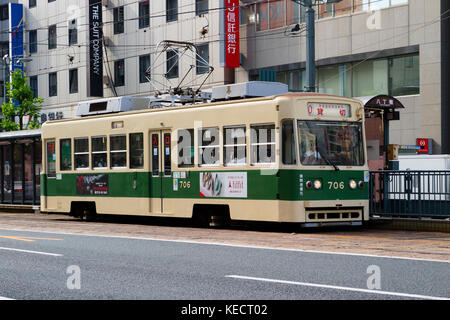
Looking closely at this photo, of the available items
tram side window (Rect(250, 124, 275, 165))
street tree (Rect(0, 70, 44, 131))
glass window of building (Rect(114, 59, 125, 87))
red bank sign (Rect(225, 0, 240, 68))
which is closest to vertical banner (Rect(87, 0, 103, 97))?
glass window of building (Rect(114, 59, 125, 87))

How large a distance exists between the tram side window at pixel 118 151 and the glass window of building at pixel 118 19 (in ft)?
86.8

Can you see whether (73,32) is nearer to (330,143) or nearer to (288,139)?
(330,143)

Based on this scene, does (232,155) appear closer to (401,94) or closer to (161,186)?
(161,186)

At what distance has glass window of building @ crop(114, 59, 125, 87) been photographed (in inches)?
1781

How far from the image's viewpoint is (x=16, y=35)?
2046 inches

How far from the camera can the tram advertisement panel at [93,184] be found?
792 inches

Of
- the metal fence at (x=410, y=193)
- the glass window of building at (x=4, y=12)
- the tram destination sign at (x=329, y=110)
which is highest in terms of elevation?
the glass window of building at (x=4, y=12)

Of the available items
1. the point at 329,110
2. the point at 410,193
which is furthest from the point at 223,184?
the point at 410,193

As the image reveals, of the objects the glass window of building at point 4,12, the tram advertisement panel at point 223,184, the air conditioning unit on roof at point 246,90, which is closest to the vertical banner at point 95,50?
the glass window of building at point 4,12

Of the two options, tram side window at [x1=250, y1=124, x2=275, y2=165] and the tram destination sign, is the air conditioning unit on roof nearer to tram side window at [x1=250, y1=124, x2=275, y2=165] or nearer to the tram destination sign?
tram side window at [x1=250, y1=124, x2=275, y2=165]

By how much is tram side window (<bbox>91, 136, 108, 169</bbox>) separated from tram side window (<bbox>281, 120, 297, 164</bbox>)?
6.18m

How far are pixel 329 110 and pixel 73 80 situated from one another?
35.0 m

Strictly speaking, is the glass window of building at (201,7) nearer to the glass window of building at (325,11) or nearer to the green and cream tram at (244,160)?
the glass window of building at (325,11)
